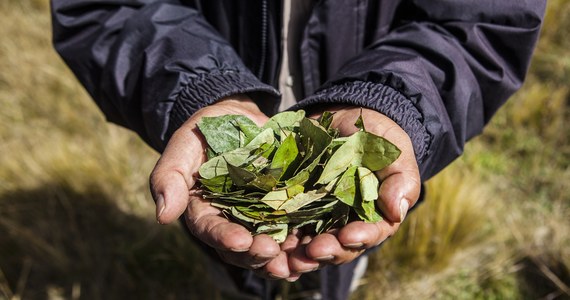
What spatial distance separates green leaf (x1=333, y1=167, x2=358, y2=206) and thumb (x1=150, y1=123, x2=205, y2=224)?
370 mm

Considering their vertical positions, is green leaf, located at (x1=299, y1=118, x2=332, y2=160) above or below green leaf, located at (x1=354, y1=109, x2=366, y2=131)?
below

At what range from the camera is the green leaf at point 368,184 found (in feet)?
4.27


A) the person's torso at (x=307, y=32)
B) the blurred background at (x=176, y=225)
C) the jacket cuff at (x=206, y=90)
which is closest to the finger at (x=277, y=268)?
the jacket cuff at (x=206, y=90)

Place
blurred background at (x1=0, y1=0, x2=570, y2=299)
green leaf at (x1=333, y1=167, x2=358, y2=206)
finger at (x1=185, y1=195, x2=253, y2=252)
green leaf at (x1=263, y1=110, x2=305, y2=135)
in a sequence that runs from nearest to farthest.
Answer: finger at (x1=185, y1=195, x2=253, y2=252), green leaf at (x1=333, y1=167, x2=358, y2=206), green leaf at (x1=263, y1=110, x2=305, y2=135), blurred background at (x1=0, y1=0, x2=570, y2=299)

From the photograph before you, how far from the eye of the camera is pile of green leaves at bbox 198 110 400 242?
1.36 m

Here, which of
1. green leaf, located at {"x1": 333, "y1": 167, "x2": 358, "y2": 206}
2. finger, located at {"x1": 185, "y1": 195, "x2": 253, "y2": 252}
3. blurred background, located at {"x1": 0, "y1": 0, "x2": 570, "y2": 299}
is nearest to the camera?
finger, located at {"x1": 185, "y1": 195, "x2": 253, "y2": 252}

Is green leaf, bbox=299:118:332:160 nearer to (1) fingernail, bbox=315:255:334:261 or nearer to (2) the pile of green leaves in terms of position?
(2) the pile of green leaves

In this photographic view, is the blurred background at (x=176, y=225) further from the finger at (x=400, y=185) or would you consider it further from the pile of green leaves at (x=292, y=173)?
the finger at (x=400, y=185)

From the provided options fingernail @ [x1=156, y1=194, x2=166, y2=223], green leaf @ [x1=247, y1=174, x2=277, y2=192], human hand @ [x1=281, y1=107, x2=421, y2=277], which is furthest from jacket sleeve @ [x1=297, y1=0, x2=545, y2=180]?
fingernail @ [x1=156, y1=194, x2=166, y2=223]

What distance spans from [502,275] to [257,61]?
1.65 m

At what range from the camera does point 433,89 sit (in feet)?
4.90

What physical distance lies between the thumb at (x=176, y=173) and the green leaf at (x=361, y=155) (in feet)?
1.08

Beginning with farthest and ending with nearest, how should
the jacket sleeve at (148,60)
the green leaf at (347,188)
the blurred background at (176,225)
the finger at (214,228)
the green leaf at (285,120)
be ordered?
1. the blurred background at (176,225)
2. the jacket sleeve at (148,60)
3. the green leaf at (285,120)
4. the green leaf at (347,188)
5. the finger at (214,228)

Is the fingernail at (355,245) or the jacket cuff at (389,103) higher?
the jacket cuff at (389,103)
